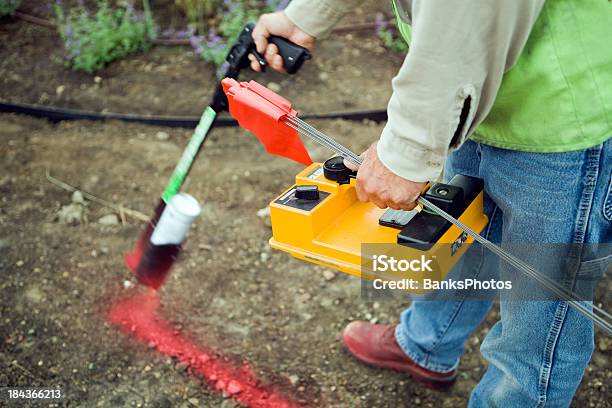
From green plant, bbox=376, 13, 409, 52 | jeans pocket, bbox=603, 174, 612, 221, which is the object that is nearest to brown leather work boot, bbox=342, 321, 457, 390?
jeans pocket, bbox=603, 174, 612, 221

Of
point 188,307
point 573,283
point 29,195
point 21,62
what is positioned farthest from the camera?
point 21,62

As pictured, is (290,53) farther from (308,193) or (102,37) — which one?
(102,37)

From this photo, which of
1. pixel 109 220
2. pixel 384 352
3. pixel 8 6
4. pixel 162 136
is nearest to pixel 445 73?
pixel 384 352

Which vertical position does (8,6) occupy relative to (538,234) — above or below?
below

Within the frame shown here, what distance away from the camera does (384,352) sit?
216 cm

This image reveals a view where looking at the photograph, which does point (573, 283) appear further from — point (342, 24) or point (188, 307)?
point (342, 24)

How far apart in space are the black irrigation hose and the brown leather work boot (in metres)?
1.45

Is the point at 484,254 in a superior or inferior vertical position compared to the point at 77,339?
superior

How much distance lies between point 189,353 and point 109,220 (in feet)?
2.79

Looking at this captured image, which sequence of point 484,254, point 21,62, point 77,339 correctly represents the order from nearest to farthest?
point 484,254, point 77,339, point 21,62

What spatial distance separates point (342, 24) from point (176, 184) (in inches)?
101

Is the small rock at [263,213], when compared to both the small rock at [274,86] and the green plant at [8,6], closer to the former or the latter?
the small rock at [274,86]

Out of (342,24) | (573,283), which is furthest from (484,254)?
(342,24)

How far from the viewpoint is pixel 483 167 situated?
1493 millimetres
